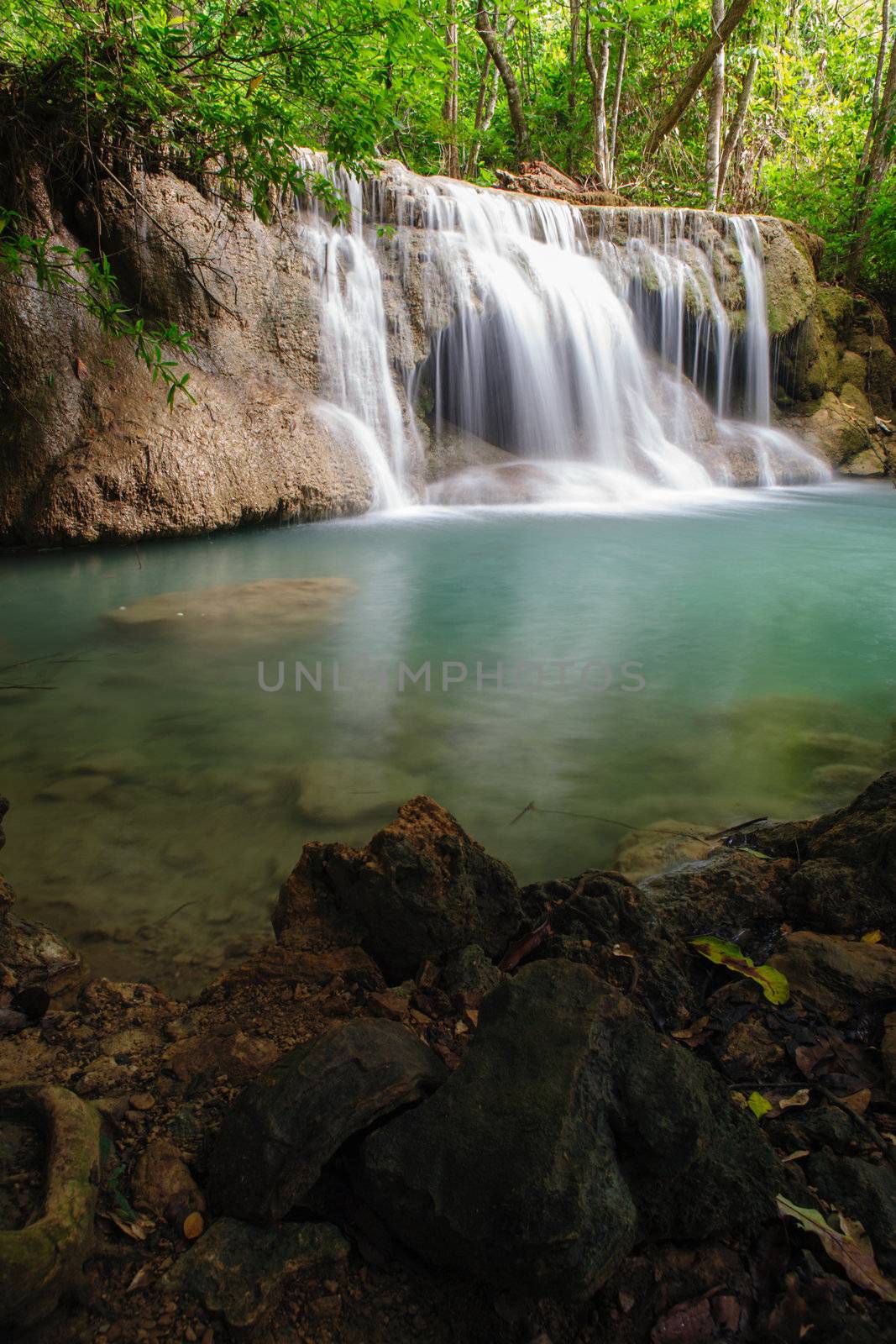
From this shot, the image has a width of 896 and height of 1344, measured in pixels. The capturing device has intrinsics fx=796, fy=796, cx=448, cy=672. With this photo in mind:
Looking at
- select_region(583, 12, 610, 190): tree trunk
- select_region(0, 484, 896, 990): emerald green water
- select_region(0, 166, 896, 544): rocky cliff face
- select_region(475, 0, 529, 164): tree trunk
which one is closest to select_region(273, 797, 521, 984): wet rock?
select_region(0, 484, 896, 990): emerald green water

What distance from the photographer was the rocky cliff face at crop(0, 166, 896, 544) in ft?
24.9

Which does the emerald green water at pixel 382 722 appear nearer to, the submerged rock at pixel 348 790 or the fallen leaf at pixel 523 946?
the submerged rock at pixel 348 790

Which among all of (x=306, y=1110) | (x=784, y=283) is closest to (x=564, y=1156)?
(x=306, y=1110)

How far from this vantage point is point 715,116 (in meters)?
15.4

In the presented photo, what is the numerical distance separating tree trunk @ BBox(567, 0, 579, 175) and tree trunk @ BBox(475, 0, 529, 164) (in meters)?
1.18

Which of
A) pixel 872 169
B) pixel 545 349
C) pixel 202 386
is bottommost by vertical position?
pixel 202 386

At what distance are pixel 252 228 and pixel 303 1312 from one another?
1075cm

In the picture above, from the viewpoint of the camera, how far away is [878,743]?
151 inches

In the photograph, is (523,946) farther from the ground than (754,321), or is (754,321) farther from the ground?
(754,321)

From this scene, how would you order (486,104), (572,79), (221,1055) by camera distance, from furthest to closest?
(486,104), (572,79), (221,1055)

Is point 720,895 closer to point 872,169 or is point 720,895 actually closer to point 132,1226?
point 132,1226

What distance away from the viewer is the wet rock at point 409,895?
2072 mm

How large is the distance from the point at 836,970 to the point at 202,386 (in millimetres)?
8760

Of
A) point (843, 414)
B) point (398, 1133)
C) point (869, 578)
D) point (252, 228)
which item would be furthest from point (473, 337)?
point (398, 1133)
